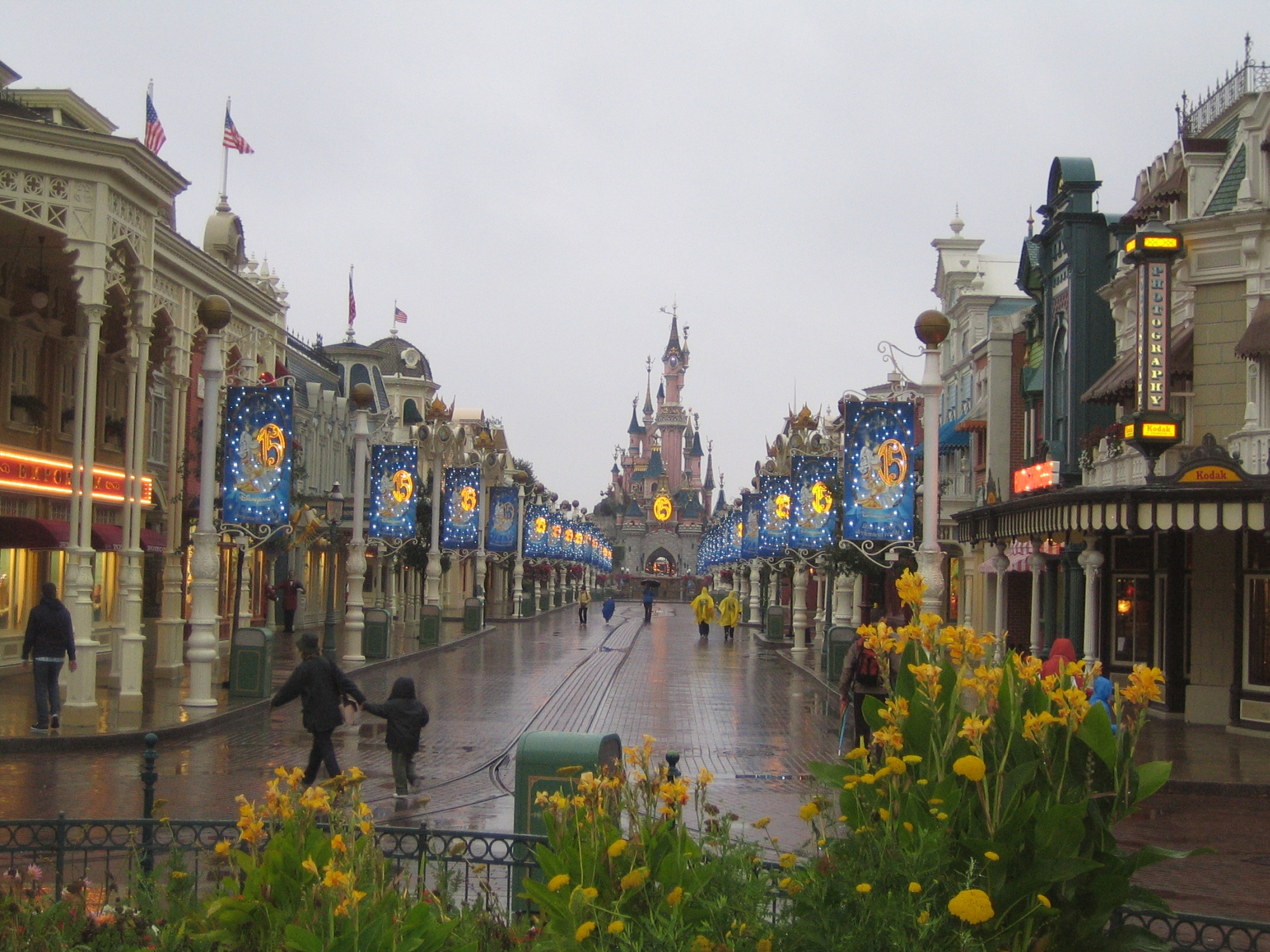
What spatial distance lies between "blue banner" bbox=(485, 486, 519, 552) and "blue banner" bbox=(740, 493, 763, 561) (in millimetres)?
8538

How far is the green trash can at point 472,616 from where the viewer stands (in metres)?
43.9

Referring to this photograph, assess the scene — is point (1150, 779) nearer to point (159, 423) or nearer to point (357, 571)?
point (357, 571)

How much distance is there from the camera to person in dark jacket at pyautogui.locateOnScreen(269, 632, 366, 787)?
41.6 feet

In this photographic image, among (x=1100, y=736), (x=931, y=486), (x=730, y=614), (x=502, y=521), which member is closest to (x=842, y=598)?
(x=730, y=614)

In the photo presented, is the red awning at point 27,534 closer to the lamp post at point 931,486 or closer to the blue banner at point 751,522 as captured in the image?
the lamp post at point 931,486

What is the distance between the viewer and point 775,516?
119ft

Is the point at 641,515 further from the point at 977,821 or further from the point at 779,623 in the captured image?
the point at 977,821

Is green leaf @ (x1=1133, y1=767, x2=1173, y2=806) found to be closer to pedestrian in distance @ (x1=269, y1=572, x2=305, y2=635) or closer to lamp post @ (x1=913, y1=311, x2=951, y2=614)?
lamp post @ (x1=913, y1=311, x2=951, y2=614)

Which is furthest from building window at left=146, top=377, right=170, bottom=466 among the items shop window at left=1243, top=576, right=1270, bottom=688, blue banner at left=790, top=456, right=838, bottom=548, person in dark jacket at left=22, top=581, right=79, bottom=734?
shop window at left=1243, top=576, right=1270, bottom=688

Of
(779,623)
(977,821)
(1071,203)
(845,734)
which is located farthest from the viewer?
(779,623)

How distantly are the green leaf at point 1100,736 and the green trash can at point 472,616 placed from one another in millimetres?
39570

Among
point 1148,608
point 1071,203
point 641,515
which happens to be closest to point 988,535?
point 1148,608

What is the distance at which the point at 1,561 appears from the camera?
24.5 metres

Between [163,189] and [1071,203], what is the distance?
62.8ft
